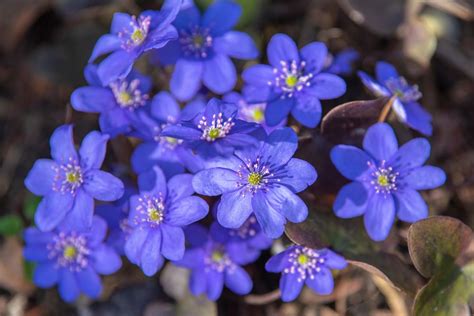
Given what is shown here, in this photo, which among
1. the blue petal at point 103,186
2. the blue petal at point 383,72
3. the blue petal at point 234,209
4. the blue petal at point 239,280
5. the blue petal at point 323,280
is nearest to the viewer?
the blue petal at point 234,209

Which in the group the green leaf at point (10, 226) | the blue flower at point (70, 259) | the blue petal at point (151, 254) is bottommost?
the green leaf at point (10, 226)

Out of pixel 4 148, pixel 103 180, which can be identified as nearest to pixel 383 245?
pixel 103 180

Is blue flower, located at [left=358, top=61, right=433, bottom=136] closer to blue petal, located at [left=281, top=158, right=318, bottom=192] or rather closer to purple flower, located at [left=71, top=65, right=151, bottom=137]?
blue petal, located at [left=281, top=158, right=318, bottom=192]

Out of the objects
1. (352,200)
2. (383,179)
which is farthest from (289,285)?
(383,179)

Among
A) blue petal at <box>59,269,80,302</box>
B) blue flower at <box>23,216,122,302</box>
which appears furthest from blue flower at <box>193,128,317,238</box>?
blue petal at <box>59,269,80,302</box>

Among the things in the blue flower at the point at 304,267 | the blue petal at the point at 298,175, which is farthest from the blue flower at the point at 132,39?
the blue flower at the point at 304,267

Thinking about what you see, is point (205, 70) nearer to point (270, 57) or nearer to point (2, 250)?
point (270, 57)

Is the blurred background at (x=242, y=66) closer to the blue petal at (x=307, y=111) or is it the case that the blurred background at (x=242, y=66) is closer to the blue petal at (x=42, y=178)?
the blue petal at (x=42, y=178)
